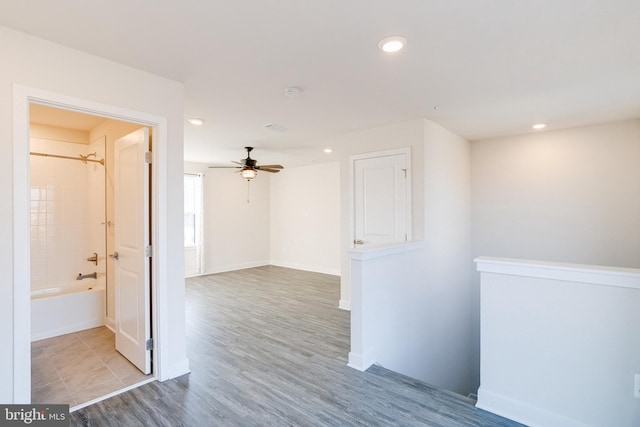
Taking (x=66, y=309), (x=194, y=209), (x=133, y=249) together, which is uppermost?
(x=194, y=209)

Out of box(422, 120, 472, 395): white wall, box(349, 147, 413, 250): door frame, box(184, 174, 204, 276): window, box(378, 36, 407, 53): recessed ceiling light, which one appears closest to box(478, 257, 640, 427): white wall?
box(422, 120, 472, 395): white wall

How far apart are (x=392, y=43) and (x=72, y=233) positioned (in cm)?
464

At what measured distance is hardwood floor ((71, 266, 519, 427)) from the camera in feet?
6.95

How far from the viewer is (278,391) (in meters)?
2.45

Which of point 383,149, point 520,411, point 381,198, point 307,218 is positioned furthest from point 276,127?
point 520,411

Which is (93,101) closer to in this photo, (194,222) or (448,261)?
(448,261)

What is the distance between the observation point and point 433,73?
2.60m

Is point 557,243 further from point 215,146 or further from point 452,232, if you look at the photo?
point 215,146

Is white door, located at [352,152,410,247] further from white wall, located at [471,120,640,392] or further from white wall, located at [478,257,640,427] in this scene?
white wall, located at [471,120,640,392]

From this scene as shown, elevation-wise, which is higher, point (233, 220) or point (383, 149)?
point (383, 149)

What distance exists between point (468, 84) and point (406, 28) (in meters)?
1.22

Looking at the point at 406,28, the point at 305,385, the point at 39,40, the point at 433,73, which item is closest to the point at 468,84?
the point at 433,73

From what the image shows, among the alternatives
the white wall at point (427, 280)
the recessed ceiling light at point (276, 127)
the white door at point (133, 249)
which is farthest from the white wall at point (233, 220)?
the white door at point (133, 249)

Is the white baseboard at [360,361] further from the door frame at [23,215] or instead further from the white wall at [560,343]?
the door frame at [23,215]
